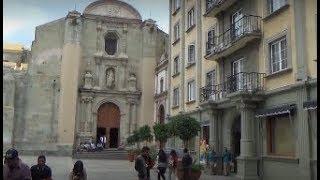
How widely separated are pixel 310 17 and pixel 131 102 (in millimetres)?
28245

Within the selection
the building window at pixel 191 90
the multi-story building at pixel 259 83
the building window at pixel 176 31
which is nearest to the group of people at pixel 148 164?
the multi-story building at pixel 259 83

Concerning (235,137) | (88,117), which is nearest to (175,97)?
(235,137)

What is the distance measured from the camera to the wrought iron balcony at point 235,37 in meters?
20.6

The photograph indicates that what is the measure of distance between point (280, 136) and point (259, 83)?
2.79 metres

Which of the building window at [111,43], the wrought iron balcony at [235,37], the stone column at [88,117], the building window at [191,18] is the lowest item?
the stone column at [88,117]

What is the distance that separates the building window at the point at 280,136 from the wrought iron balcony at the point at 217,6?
23.2ft

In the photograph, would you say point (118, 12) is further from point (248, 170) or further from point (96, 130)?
point (248, 170)

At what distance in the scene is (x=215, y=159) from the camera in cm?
2281

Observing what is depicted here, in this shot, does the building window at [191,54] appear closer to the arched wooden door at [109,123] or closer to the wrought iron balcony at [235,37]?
the wrought iron balcony at [235,37]

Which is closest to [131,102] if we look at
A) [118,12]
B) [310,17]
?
[118,12]

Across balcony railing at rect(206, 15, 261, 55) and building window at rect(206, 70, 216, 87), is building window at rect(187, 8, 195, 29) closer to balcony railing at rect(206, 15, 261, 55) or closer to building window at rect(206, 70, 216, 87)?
balcony railing at rect(206, 15, 261, 55)

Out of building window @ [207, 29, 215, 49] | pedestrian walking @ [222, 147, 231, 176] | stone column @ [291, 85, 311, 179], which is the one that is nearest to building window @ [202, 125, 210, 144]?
pedestrian walking @ [222, 147, 231, 176]

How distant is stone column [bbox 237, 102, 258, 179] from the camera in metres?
19.7

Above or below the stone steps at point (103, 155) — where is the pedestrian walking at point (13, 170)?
above
